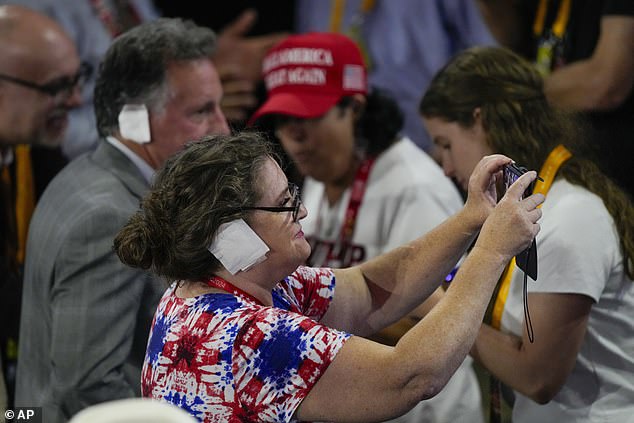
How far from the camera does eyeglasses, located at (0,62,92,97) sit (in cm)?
338

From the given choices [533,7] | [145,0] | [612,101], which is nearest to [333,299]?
[612,101]

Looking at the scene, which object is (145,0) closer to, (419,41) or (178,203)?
(419,41)

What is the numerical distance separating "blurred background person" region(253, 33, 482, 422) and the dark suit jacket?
0.89m

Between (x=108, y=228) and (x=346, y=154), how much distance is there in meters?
1.12

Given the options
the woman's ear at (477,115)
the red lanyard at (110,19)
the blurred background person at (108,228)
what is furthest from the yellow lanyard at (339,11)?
the woman's ear at (477,115)

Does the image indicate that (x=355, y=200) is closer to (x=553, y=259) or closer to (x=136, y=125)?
(x=136, y=125)

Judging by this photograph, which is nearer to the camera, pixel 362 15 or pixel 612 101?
pixel 612 101

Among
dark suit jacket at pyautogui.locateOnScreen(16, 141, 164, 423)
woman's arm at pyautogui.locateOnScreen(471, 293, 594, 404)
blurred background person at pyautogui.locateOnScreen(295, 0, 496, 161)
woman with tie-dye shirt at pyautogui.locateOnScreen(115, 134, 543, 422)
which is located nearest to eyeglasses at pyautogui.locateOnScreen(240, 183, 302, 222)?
woman with tie-dye shirt at pyautogui.locateOnScreen(115, 134, 543, 422)

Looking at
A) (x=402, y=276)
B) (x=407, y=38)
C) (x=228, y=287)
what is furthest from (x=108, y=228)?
(x=407, y=38)

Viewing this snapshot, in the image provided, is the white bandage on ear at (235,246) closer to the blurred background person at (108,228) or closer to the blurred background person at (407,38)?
the blurred background person at (108,228)

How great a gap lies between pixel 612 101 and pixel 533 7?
2.22 ft

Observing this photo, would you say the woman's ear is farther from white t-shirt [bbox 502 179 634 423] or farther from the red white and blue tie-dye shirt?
the red white and blue tie-dye shirt

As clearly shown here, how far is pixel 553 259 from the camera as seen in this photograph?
2344 millimetres

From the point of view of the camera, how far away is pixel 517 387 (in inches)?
96.0
